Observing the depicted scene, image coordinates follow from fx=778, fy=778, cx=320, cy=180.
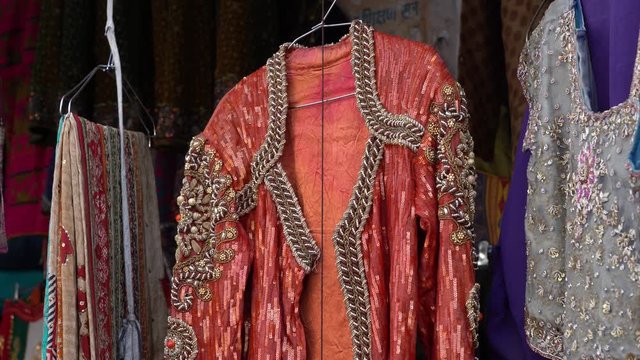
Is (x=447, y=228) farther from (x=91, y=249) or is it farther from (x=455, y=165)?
(x=91, y=249)

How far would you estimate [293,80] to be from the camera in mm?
1672

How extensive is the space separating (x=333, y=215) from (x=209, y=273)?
0.29 metres

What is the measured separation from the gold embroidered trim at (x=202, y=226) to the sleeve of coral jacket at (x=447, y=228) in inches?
16.1

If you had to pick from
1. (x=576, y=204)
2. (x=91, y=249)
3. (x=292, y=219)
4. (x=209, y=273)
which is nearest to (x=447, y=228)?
(x=576, y=204)

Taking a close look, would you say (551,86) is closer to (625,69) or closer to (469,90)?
(625,69)

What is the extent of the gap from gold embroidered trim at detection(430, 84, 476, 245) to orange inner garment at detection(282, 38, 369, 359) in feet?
0.60

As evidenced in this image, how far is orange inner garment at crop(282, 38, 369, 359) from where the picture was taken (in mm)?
1571

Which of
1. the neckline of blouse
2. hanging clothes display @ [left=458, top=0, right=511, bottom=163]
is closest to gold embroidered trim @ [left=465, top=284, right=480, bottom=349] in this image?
the neckline of blouse

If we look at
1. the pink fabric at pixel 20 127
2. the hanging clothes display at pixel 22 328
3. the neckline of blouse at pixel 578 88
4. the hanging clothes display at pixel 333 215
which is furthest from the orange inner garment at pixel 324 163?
the hanging clothes display at pixel 22 328

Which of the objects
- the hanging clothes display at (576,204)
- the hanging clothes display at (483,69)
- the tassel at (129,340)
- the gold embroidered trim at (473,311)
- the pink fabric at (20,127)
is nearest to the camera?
the hanging clothes display at (576,204)

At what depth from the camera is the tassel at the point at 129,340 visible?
176 cm

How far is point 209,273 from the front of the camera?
1614 mm

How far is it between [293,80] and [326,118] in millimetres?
119

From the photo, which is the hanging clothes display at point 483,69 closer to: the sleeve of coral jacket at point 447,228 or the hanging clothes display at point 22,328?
the sleeve of coral jacket at point 447,228
